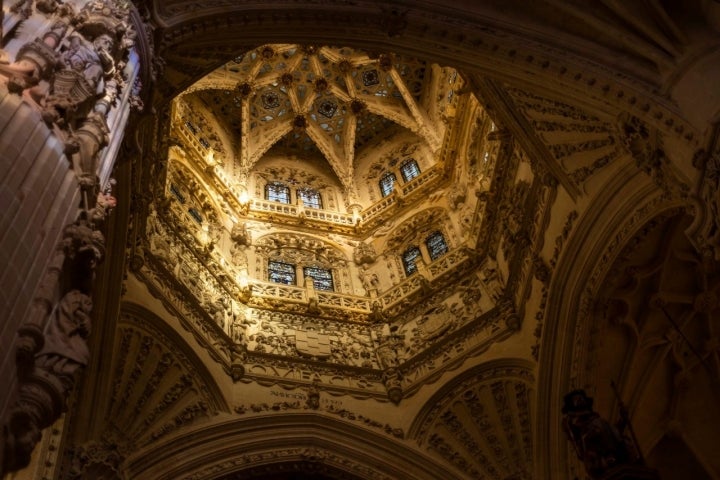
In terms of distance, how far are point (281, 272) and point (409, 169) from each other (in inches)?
238

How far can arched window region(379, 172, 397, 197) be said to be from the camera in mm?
22984

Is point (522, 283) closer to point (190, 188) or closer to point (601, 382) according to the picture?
point (601, 382)

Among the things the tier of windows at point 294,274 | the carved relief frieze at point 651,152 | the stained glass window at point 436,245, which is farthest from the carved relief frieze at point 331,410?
the carved relief frieze at point 651,152

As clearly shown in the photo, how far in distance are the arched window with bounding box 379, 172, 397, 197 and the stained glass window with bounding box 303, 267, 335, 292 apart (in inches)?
158

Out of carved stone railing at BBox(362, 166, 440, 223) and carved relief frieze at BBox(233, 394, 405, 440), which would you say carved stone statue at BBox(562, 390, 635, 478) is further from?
carved stone railing at BBox(362, 166, 440, 223)

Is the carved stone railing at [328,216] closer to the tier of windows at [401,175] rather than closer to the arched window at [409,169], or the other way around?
the tier of windows at [401,175]

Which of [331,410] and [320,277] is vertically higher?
[320,277]

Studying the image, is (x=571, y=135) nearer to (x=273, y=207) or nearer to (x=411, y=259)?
(x=411, y=259)

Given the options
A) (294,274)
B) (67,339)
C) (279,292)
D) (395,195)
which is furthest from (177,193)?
(67,339)

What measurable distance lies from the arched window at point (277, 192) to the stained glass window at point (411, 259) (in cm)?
468

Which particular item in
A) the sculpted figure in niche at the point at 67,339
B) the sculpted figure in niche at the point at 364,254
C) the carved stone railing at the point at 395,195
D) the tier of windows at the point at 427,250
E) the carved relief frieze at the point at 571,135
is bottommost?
the sculpted figure in niche at the point at 67,339

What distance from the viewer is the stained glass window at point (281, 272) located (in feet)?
62.4

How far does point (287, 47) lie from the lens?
2477cm

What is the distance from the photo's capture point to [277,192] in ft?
75.8
